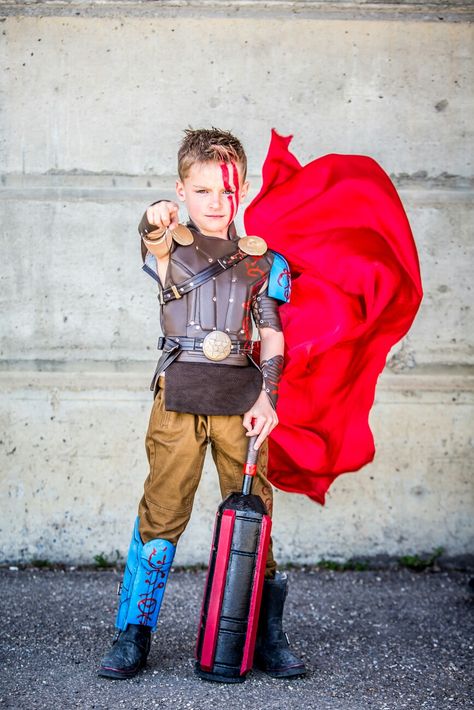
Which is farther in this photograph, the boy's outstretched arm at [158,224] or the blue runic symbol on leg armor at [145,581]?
the blue runic symbol on leg armor at [145,581]

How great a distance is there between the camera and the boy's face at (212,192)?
2.56 m

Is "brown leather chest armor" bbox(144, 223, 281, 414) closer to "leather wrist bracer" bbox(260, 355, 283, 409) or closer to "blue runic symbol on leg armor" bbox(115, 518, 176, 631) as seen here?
"leather wrist bracer" bbox(260, 355, 283, 409)

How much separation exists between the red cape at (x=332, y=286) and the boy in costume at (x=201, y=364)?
26cm

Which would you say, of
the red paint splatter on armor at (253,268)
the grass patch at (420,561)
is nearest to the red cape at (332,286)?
the red paint splatter on armor at (253,268)

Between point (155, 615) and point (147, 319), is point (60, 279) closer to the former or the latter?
point (147, 319)

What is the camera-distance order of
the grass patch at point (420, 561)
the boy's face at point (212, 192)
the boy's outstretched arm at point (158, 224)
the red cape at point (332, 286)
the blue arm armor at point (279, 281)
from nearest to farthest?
the boy's outstretched arm at point (158, 224), the boy's face at point (212, 192), the blue arm armor at point (279, 281), the red cape at point (332, 286), the grass patch at point (420, 561)

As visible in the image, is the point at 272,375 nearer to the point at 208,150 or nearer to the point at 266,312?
the point at 266,312

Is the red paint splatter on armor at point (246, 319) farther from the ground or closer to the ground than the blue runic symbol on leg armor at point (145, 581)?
farther from the ground

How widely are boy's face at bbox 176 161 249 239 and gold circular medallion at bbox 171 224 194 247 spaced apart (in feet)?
0.20

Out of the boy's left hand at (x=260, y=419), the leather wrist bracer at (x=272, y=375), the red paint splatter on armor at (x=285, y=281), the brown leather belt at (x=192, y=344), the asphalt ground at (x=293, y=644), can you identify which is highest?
the red paint splatter on armor at (x=285, y=281)

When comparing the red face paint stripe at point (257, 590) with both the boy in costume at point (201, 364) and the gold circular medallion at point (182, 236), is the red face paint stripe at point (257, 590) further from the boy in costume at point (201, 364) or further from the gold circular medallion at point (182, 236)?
the gold circular medallion at point (182, 236)

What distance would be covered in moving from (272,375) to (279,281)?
0.30 m

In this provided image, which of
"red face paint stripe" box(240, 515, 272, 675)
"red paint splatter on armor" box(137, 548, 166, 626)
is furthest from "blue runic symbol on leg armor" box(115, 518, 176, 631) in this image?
"red face paint stripe" box(240, 515, 272, 675)

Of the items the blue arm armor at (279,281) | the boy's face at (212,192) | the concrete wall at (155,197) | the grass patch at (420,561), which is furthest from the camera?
the grass patch at (420,561)
